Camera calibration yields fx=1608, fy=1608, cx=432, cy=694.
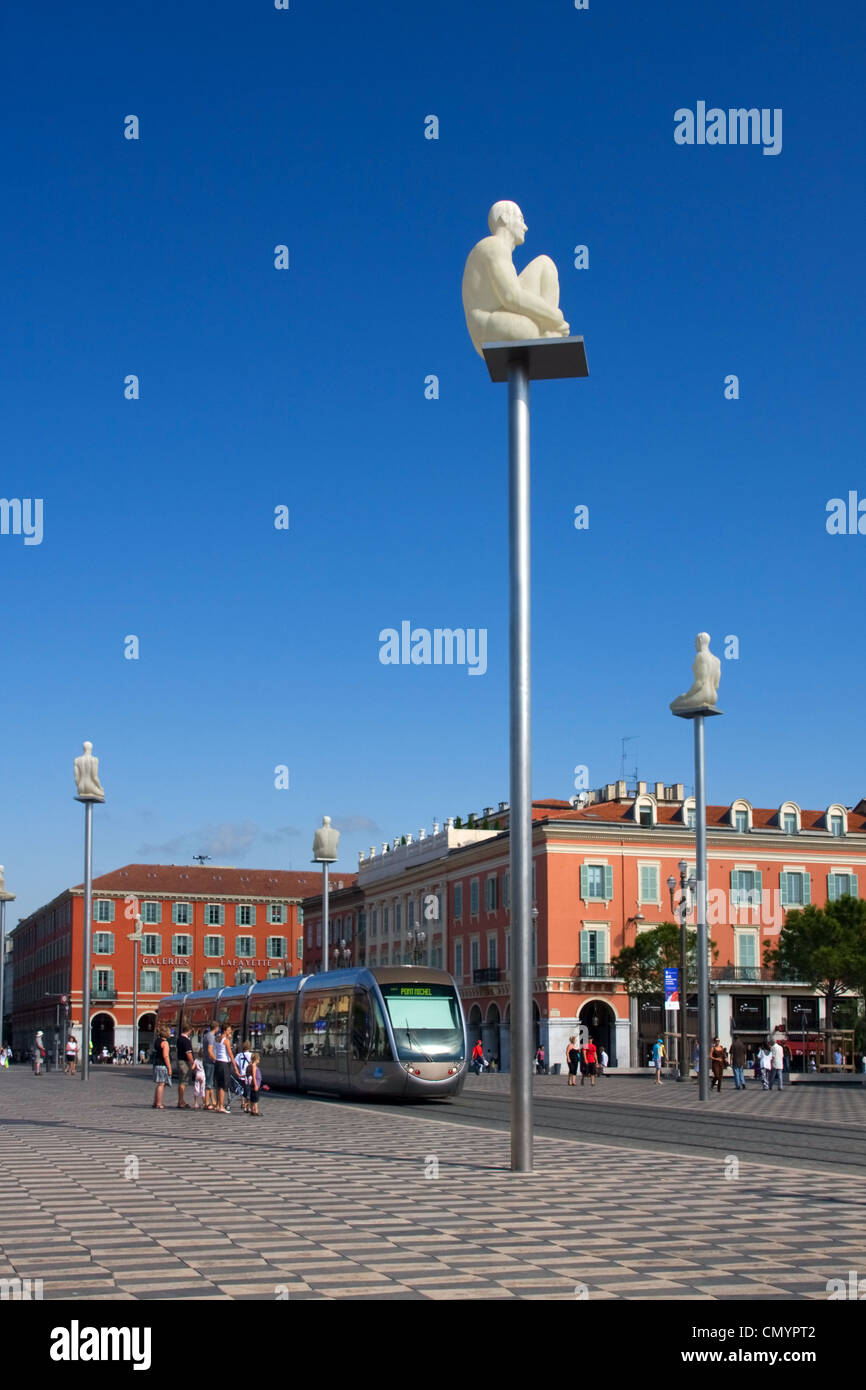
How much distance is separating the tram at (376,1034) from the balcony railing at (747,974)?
34.8 metres

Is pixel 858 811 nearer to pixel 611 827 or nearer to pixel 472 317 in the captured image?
pixel 611 827

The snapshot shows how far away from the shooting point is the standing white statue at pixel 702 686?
3894cm

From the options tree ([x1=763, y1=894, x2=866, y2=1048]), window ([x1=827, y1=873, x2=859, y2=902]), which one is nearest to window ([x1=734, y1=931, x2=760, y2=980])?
tree ([x1=763, y1=894, x2=866, y2=1048])

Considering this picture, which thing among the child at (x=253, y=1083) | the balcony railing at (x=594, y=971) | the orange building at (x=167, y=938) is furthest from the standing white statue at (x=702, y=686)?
the orange building at (x=167, y=938)

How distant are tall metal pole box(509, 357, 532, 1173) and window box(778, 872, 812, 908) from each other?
59852mm

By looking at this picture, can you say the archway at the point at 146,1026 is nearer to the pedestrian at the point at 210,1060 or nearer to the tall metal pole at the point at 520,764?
the pedestrian at the point at 210,1060

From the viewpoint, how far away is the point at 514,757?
1653 centimetres

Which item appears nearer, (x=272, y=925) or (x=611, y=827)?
(x=611, y=827)

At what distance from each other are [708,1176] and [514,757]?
4852mm

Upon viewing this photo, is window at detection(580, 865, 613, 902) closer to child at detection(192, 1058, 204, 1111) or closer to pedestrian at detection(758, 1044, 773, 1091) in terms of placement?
pedestrian at detection(758, 1044, 773, 1091)

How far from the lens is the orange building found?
11688 cm

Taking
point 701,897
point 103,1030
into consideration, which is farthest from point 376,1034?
point 103,1030

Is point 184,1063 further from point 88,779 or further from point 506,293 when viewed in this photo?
point 506,293
